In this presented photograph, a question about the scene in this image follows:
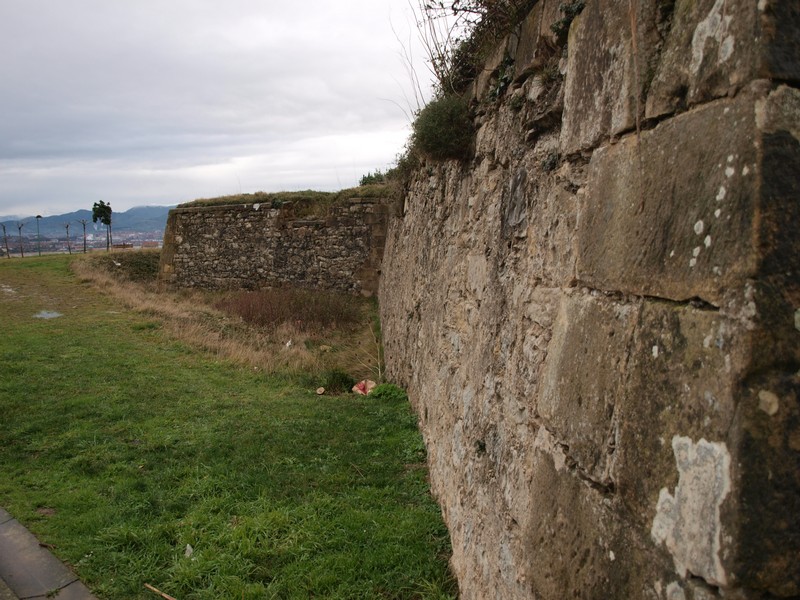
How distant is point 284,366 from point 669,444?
8583 mm

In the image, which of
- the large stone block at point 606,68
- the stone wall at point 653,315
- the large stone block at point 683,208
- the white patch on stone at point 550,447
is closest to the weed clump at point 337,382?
the stone wall at point 653,315

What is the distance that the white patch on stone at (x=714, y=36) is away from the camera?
128cm

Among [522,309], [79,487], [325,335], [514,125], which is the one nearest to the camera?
[522,309]

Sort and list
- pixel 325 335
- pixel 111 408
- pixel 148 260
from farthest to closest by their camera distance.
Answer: pixel 148 260
pixel 325 335
pixel 111 408

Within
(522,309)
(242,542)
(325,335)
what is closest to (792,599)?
(522,309)

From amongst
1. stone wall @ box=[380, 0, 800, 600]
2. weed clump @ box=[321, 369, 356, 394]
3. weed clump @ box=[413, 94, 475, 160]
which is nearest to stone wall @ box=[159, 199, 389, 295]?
weed clump @ box=[321, 369, 356, 394]

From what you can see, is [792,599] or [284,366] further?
[284,366]

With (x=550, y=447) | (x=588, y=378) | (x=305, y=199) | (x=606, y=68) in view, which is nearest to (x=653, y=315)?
(x=588, y=378)

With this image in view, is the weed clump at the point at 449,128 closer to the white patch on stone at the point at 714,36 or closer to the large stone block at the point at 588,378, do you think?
the large stone block at the point at 588,378

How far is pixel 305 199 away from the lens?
17125 millimetres

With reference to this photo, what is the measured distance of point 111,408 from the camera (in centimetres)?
709

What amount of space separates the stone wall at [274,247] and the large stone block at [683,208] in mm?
13609

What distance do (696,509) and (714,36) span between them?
1.05 metres

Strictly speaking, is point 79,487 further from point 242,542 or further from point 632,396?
point 632,396
